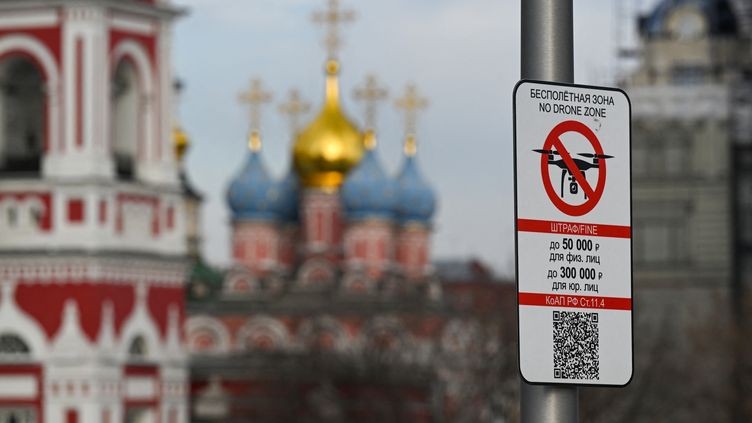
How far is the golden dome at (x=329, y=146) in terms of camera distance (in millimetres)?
74500

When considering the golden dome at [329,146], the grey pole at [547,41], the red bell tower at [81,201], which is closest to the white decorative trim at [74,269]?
the red bell tower at [81,201]

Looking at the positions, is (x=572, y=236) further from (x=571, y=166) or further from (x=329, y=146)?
(x=329, y=146)

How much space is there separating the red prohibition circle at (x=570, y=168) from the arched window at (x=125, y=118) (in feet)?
118

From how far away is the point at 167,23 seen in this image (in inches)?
1754

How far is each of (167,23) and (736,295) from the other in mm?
29079

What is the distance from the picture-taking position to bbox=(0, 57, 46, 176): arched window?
1703 inches

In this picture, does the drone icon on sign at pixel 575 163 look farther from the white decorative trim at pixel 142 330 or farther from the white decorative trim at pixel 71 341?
the white decorative trim at pixel 142 330

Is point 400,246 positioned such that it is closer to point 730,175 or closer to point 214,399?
point 730,175

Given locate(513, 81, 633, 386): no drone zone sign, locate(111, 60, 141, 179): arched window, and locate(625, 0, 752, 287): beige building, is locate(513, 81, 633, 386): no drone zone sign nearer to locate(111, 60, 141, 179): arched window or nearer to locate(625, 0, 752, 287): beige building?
locate(111, 60, 141, 179): arched window

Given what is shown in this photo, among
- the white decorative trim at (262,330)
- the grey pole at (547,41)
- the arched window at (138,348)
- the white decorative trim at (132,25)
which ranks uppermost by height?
the white decorative trim at (132,25)

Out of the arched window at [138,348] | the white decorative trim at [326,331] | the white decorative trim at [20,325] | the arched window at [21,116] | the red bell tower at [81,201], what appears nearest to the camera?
the red bell tower at [81,201]

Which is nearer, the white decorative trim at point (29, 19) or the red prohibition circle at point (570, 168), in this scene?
the red prohibition circle at point (570, 168)

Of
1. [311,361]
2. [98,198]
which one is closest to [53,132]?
[98,198]

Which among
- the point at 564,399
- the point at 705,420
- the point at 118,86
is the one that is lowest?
the point at 705,420
